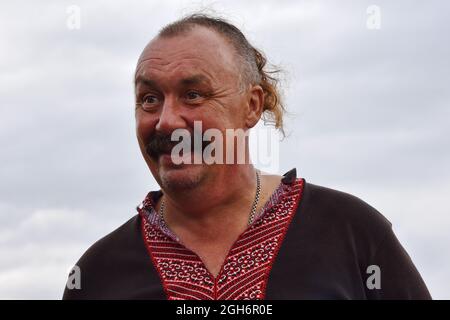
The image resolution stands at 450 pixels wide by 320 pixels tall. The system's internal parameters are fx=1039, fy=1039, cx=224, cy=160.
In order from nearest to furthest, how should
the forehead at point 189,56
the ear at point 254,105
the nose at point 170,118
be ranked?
the nose at point 170,118, the forehead at point 189,56, the ear at point 254,105

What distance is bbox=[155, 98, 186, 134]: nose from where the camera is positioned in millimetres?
5012

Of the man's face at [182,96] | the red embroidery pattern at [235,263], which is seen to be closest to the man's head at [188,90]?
the man's face at [182,96]

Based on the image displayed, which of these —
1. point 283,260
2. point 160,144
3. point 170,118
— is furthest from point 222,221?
point 170,118

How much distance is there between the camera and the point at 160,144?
5.09 m

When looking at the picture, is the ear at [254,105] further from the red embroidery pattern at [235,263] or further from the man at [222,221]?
the red embroidery pattern at [235,263]

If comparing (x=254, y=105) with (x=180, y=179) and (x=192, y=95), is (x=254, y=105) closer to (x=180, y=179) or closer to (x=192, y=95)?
(x=192, y=95)

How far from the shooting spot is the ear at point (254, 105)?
212 inches

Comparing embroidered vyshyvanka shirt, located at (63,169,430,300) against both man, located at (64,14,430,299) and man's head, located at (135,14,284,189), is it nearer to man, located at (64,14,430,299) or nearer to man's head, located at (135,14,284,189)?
man, located at (64,14,430,299)

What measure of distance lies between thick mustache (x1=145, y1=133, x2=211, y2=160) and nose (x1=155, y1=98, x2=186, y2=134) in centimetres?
5

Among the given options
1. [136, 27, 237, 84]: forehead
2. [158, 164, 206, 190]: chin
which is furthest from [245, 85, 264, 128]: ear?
[158, 164, 206, 190]: chin

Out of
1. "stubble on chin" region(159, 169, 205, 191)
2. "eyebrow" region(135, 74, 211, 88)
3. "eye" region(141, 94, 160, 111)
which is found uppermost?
"eyebrow" region(135, 74, 211, 88)

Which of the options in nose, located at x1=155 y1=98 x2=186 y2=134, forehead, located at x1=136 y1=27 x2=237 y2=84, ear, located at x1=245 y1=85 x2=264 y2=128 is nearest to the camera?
nose, located at x1=155 y1=98 x2=186 y2=134
